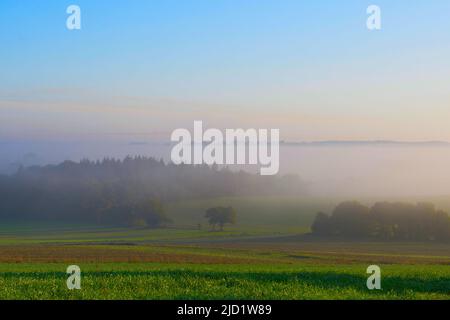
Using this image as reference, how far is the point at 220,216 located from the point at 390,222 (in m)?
49.5

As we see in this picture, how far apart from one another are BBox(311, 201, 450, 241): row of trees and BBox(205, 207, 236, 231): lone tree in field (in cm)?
3068

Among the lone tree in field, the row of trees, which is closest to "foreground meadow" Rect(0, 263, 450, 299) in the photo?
the row of trees

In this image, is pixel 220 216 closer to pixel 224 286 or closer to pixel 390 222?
pixel 390 222

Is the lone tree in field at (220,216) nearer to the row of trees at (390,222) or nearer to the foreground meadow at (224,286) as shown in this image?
the row of trees at (390,222)

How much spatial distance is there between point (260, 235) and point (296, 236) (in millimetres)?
11384

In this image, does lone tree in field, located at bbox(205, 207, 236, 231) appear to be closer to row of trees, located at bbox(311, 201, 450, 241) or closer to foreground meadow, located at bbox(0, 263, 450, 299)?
row of trees, located at bbox(311, 201, 450, 241)

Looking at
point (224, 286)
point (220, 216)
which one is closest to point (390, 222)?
point (220, 216)

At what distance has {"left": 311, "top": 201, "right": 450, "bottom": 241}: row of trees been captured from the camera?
139 metres

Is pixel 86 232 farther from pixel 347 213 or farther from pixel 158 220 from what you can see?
pixel 347 213

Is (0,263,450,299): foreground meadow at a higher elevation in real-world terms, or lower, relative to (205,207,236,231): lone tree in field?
higher

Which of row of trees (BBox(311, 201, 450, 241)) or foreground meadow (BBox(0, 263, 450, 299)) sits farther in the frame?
row of trees (BBox(311, 201, 450, 241))

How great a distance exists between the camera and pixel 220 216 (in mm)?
173500

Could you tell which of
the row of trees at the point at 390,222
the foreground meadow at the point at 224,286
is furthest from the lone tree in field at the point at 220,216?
the foreground meadow at the point at 224,286
